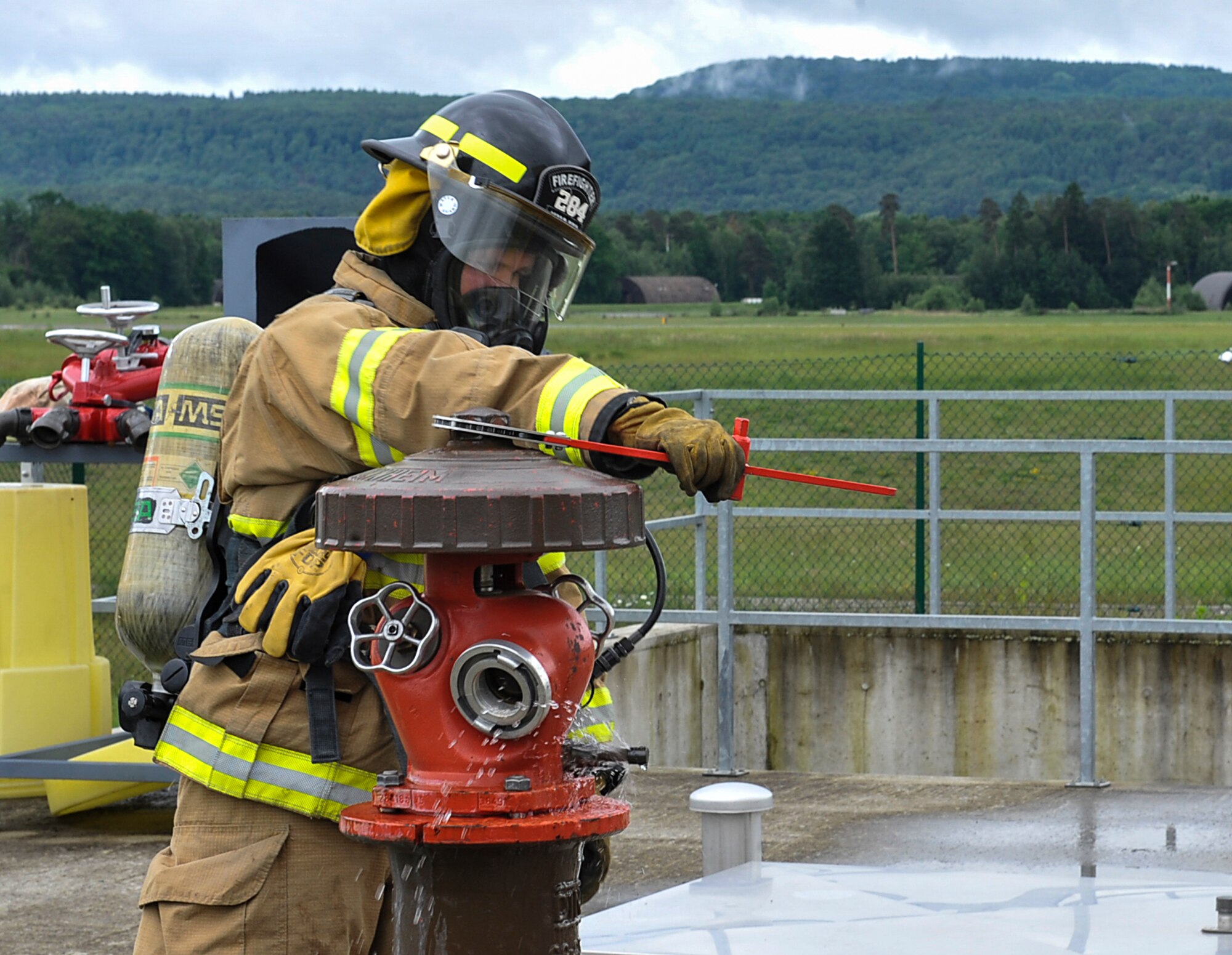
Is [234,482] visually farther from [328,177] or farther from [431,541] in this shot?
[328,177]

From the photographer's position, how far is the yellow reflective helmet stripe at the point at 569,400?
2.21 metres

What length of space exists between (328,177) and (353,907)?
18310 cm

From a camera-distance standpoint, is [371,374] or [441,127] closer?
[371,374]

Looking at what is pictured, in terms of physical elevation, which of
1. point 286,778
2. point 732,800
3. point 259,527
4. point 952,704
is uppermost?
point 259,527

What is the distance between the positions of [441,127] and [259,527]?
669 mm

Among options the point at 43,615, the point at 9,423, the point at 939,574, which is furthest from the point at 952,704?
the point at 9,423

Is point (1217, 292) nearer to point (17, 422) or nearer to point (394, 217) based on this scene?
point (17, 422)

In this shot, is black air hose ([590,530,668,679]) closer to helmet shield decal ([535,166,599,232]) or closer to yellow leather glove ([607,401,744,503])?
yellow leather glove ([607,401,744,503])

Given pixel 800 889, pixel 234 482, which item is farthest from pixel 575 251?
pixel 800 889

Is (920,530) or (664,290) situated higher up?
(664,290)

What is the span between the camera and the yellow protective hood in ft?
9.16

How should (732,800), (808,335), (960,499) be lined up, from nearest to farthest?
(732,800) → (960,499) → (808,335)

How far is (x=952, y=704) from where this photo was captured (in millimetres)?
9180

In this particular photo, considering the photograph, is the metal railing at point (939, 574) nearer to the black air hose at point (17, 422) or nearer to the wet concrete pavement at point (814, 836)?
the wet concrete pavement at point (814, 836)
